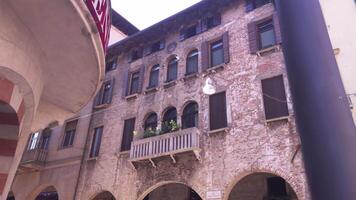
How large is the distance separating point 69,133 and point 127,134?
4998 mm

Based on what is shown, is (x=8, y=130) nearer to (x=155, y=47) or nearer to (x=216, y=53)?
(x=216, y=53)

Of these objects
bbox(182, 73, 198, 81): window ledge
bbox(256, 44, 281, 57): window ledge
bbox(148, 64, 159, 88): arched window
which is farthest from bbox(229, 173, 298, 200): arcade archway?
bbox(148, 64, 159, 88): arched window

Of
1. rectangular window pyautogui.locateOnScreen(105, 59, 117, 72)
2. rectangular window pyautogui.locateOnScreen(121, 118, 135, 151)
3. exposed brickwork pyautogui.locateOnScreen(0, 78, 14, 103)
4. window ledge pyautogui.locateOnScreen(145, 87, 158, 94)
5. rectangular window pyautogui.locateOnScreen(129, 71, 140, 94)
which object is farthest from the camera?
rectangular window pyautogui.locateOnScreen(105, 59, 117, 72)

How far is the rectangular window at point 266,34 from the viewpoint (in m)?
11.8

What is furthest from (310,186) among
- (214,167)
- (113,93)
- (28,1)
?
(113,93)

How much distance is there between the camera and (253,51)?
11.9 metres

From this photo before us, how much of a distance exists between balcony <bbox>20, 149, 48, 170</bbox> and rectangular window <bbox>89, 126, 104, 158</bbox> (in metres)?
3.48

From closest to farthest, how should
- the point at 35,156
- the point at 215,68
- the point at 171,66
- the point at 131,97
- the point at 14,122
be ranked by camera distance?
the point at 14,122
the point at 215,68
the point at 171,66
the point at 131,97
the point at 35,156

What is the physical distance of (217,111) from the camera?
1192cm

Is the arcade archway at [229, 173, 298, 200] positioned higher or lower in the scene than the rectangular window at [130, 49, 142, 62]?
lower

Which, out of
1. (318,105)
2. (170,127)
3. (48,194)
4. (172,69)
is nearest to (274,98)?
(170,127)

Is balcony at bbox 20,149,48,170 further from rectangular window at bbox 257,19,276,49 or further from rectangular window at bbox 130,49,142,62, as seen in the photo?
rectangular window at bbox 257,19,276,49

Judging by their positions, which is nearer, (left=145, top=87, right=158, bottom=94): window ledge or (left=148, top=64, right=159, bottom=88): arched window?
(left=145, top=87, right=158, bottom=94): window ledge

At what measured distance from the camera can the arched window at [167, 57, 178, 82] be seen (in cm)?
1451
